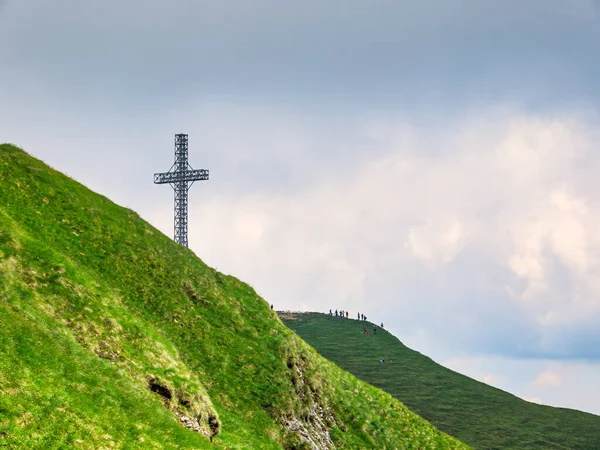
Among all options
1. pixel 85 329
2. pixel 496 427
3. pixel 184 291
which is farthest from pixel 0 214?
pixel 496 427

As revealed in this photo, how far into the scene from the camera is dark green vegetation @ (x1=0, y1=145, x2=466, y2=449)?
93.6ft

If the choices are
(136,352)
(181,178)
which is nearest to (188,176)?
(181,178)

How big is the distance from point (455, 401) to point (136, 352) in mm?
80685

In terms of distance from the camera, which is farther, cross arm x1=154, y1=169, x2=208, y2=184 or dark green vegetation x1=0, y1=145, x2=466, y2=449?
cross arm x1=154, y1=169, x2=208, y2=184

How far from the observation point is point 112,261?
170ft

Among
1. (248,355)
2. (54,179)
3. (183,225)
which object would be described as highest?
(183,225)

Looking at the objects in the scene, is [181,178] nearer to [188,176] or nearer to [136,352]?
[188,176]

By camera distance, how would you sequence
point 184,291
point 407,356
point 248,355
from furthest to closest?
point 407,356 → point 184,291 → point 248,355

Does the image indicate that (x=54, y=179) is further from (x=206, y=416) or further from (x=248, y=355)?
(x=206, y=416)

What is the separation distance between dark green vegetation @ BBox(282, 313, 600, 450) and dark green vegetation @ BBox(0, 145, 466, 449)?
33.7m

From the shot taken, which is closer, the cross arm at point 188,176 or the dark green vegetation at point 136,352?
the dark green vegetation at point 136,352

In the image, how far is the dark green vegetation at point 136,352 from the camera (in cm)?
2853

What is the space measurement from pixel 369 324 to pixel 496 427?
65679mm

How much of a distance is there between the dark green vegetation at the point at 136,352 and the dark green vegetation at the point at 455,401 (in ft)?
111
